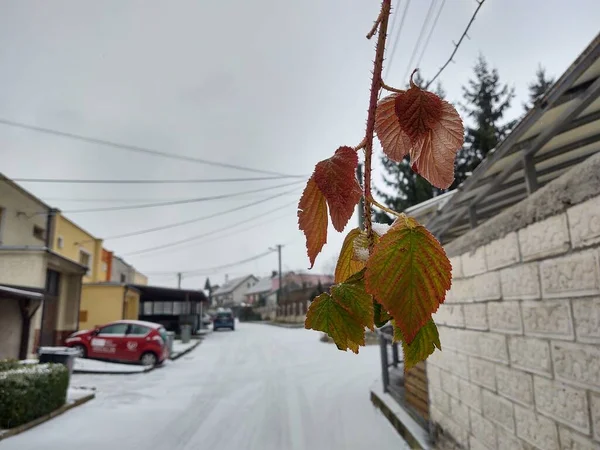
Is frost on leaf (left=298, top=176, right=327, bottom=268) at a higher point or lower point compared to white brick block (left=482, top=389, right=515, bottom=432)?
higher

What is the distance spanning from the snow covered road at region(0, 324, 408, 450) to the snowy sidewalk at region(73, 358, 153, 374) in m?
0.51

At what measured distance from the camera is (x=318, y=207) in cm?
44

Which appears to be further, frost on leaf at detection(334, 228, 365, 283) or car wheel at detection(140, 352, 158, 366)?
car wheel at detection(140, 352, 158, 366)

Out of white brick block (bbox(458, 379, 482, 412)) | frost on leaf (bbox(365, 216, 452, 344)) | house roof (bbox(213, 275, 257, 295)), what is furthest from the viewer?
house roof (bbox(213, 275, 257, 295))

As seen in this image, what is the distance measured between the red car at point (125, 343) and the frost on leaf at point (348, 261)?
52.7 feet

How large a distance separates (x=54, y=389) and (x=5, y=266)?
652 cm

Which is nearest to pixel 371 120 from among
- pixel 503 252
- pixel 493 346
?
pixel 503 252

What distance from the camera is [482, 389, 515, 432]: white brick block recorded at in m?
3.45

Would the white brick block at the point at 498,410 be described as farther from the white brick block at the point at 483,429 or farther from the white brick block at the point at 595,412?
the white brick block at the point at 595,412

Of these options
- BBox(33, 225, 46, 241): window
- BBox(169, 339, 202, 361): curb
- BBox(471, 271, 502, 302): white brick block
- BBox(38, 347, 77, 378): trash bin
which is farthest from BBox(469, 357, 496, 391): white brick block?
BBox(33, 225, 46, 241): window

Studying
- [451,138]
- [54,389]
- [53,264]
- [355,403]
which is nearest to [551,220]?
[451,138]

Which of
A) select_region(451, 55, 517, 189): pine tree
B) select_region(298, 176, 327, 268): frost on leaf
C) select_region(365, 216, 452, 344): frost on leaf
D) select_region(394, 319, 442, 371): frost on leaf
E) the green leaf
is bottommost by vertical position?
select_region(394, 319, 442, 371): frost on leaf

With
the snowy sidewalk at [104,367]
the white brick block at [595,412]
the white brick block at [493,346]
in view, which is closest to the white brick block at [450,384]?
the white brick block at [493,346]

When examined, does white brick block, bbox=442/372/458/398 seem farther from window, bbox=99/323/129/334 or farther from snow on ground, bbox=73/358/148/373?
window, bbox=99/323/129/334
